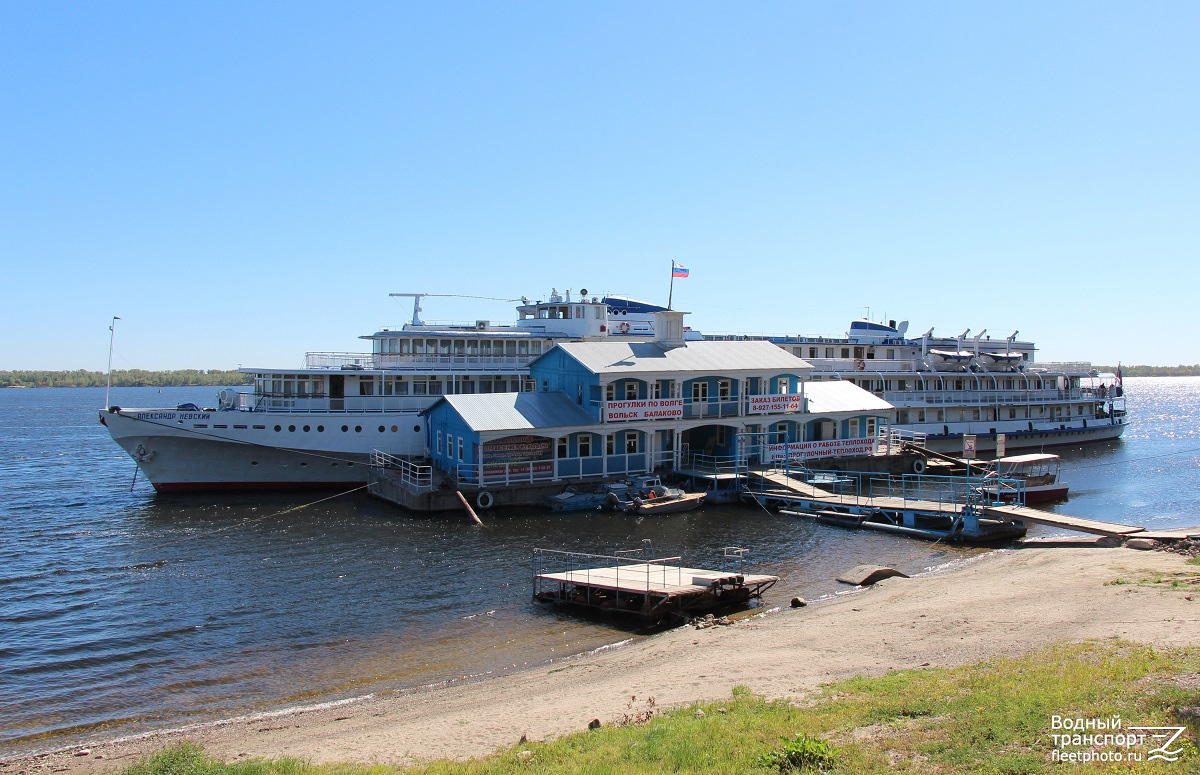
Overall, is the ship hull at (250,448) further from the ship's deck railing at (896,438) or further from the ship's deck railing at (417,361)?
the ship's deck railing at (896,438)

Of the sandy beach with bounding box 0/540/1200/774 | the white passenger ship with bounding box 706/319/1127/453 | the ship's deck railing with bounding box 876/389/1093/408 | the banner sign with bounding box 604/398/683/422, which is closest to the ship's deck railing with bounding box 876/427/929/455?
the white passenger ship with bounding box 706/319/1127/453

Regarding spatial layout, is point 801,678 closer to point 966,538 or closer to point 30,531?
point 966,538

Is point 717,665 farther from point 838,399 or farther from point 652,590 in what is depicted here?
point 838,399

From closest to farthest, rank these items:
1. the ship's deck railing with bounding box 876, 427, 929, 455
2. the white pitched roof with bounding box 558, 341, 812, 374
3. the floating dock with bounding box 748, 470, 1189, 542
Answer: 1. the floating dock with bounding box 748, 470, 1189, 542
2. the white pitched roof with bounding box 558, 341, 812, 374
3. the ship's deck railing with bounding box 876, 427, 929, 455

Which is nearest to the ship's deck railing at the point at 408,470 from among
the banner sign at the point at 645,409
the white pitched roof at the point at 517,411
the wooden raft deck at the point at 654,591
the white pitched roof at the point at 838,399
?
the white pitched roof at the point at 517,411

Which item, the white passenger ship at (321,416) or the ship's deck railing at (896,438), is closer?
the white passenger ship at (321,416)

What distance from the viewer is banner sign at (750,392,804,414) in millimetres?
43450

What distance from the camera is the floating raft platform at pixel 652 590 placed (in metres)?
21.4

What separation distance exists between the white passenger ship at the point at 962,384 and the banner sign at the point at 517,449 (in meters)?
25.5

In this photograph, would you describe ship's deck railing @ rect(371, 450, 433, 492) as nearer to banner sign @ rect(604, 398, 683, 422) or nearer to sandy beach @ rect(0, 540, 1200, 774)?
banner sign @ rect(604, 398, 683, 422)

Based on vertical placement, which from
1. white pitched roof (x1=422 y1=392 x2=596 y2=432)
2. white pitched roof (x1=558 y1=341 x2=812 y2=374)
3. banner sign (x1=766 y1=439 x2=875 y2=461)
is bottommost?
banner sign (x1=766 y1=439 x2=875 y2=461)

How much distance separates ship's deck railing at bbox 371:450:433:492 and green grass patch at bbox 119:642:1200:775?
78.8 feet

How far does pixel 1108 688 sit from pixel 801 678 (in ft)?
16.1

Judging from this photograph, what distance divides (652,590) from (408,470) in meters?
20.8
